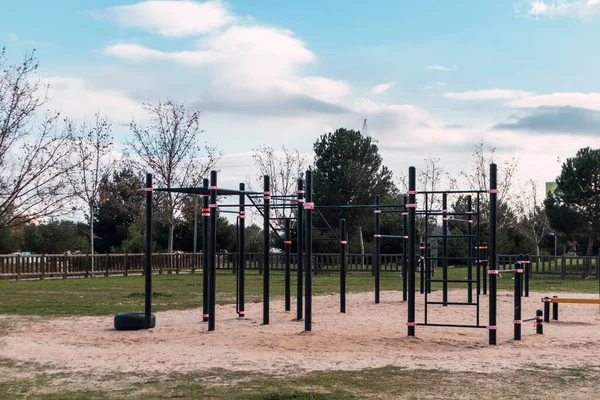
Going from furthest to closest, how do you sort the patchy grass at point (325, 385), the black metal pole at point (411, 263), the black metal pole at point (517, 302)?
the black metal pole at point (411, 263), the black metal pole at point (517, 302), the patchy grass at point (325, 385)

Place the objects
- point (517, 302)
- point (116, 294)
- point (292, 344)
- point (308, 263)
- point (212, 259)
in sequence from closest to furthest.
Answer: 1. point (292, 344)
2. point (517, 302)
3. point (308, 263)
4. point (212, 259)
5. point (116, 294)

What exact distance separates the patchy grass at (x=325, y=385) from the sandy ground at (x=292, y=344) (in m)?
0.53

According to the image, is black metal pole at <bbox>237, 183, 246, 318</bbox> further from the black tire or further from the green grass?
the green grass

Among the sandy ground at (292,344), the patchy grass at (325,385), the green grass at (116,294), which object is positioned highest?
the patchy grass at (325,385)

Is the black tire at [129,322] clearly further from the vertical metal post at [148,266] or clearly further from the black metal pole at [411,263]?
the black metal pole at [411,263]

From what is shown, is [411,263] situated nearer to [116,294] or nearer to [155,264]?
[116,294]

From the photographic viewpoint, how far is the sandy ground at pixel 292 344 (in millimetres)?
9617

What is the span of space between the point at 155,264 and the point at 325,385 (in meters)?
30.0

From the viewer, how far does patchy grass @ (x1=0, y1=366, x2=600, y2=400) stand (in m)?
7.46

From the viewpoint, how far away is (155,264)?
37.0 metres

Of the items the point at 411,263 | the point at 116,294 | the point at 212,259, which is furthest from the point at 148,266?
the point at 116,294

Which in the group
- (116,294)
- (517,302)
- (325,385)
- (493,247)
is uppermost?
(493,247)

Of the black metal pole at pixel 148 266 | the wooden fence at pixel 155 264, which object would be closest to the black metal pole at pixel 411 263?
the black metal pole at pixel 148 266

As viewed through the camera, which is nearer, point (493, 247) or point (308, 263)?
point (493, 247)
